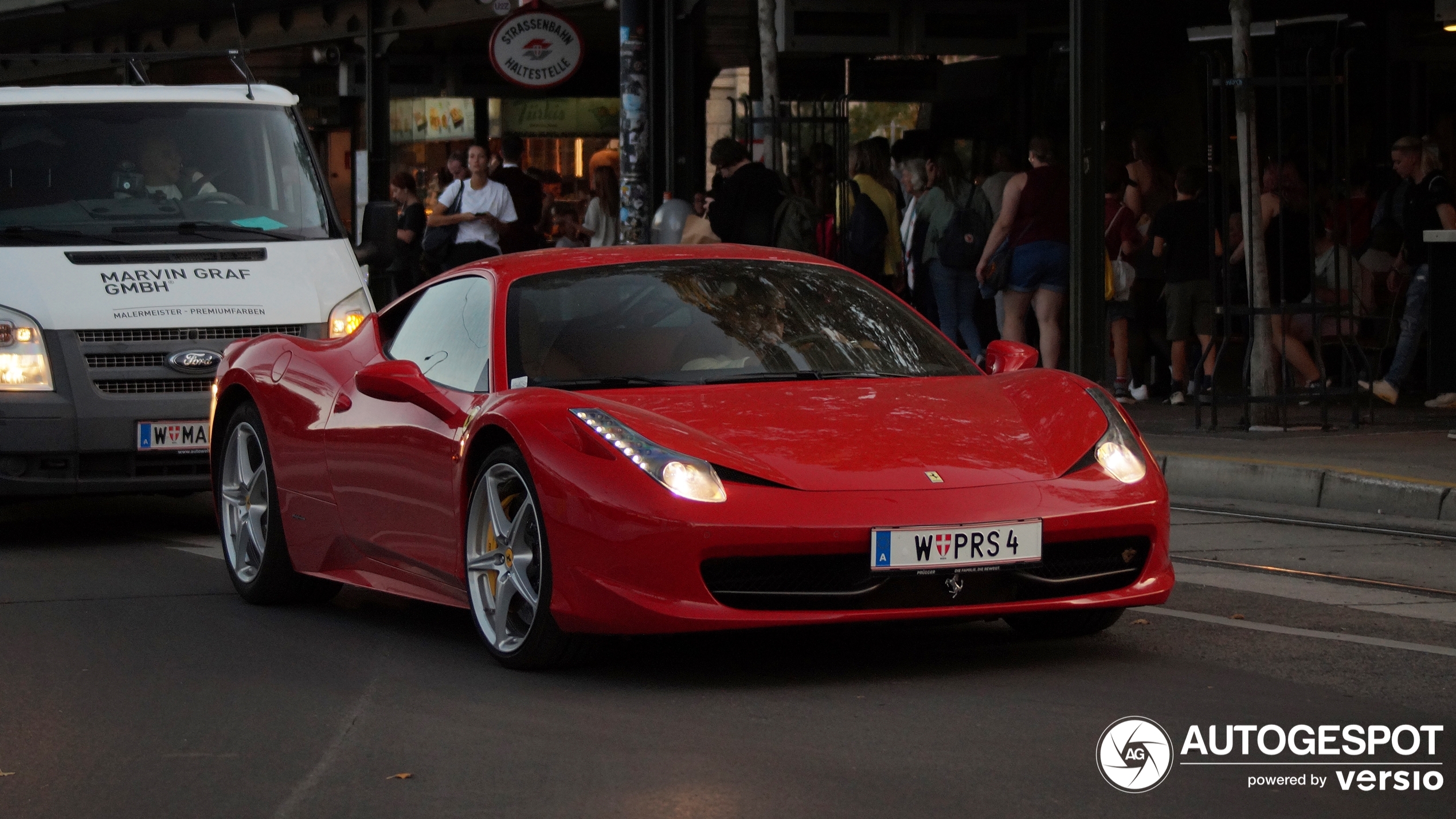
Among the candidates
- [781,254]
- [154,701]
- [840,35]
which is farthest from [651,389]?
[840,35]

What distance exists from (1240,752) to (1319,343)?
8.33m

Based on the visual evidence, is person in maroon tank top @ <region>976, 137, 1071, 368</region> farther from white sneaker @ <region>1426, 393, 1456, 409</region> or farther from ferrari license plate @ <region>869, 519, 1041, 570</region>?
ferrari license plate @ <region>869, 519, 1041, 570</region>

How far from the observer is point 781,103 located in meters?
18.0

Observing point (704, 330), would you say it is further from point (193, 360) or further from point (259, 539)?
point (193, 360)

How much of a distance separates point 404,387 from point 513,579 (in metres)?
0.82

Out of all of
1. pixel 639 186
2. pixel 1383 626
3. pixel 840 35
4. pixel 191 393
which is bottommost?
pixel 1383 626

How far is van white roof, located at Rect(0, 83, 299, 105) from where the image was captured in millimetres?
10734

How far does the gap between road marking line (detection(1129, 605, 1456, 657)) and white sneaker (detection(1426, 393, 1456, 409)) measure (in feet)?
25.3

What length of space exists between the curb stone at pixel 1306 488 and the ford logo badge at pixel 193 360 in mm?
4283

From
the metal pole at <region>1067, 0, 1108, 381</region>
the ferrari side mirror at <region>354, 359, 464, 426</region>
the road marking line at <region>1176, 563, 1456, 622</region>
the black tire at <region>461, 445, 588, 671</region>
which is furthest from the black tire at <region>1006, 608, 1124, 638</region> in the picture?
the metal pole at <region>1067, 0, 1108, 381</region>

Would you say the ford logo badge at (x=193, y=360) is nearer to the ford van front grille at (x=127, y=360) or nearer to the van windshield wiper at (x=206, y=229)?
the ford van front grille at (x=127, y=360)

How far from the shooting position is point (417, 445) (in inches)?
265

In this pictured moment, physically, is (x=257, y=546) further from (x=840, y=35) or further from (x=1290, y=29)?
(x=840, y=35)

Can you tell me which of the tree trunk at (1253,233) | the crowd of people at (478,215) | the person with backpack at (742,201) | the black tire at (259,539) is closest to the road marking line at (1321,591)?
the black tire at (259,539)
